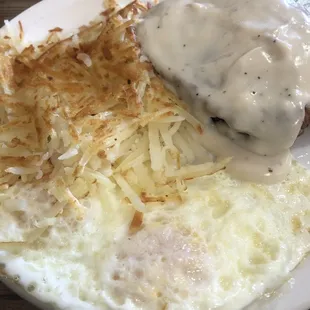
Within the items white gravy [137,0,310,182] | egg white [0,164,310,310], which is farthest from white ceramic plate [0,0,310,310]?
egg white [0,164,310,310]

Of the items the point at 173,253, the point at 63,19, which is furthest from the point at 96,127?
the point at 63,19

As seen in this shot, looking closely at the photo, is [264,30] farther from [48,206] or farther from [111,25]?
[48,206]

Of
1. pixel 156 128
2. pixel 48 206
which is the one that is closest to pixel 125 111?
pixel 156 128

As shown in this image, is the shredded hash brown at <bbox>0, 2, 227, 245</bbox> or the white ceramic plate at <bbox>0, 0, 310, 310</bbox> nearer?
the shredded hash brown at <bbox>0, 2, 227, 245</bbox>

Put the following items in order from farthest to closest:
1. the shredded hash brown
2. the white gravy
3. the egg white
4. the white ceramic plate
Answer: the white ceramic plate
the white gravy
the shredded hash brown
the egg white

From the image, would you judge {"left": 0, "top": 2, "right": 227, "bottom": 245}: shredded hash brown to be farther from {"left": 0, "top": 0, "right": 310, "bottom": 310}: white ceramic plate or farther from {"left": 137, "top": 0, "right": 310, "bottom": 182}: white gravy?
{"left": 0, "top": 0, "right": 310, "bottom": 310}: white ceramic plate

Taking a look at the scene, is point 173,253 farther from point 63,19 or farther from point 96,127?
point 63,19

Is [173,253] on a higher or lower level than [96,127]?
lower
